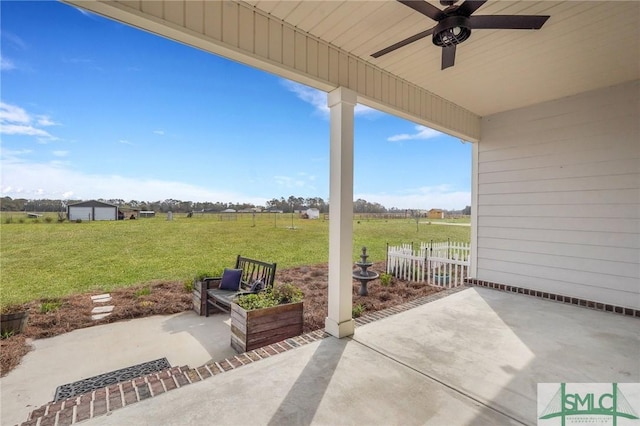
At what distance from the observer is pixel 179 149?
7.53 meters

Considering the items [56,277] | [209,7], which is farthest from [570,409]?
[56,277]

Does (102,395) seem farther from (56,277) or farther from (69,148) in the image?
(69,148)

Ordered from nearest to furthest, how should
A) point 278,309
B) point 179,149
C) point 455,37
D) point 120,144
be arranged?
point 455,37 < point 278,309 < point 120,144 < point 179,149

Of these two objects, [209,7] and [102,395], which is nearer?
[102,395]

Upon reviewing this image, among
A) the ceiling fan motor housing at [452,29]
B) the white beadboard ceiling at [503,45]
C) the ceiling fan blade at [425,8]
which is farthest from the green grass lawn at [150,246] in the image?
the ceiling fan blade at [425,8]

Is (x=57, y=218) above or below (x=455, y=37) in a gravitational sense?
below

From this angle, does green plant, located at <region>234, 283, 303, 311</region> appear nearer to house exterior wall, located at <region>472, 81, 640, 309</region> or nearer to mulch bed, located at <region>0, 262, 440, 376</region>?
mulch bed, located at <region>0, 262, 440, 376</region>

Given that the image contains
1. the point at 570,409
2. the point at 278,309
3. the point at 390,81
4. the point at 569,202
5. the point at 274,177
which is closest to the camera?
the point at 570,409

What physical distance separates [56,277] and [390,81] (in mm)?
6264

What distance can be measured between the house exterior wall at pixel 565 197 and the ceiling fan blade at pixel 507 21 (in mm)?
2892

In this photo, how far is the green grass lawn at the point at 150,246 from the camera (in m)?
4.82

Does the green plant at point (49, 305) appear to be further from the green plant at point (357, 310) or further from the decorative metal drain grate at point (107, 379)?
the green plant at point (357, 310)

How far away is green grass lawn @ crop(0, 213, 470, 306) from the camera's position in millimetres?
4816

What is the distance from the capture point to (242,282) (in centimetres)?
438
